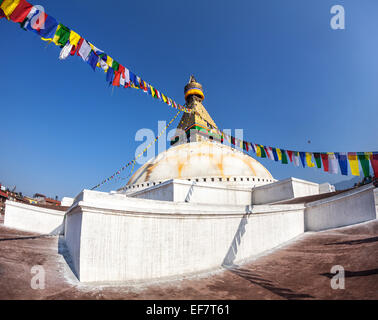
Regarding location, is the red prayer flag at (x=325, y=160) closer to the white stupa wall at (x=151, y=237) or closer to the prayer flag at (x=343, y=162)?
the prayer flag at (x=343, y=162)

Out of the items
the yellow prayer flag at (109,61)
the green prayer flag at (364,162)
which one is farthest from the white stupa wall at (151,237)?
the green prayer flag at (364,162)

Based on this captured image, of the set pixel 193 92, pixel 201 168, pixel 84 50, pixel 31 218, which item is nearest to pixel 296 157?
pixel 201 168

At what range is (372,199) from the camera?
938cm

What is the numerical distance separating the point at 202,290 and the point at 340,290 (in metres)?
2.69

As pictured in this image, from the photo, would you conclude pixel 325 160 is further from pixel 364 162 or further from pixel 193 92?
pixel 193 92

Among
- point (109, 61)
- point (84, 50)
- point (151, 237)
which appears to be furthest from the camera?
point (109, 61)

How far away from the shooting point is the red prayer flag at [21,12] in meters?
4.57

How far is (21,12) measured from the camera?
4.66 meters

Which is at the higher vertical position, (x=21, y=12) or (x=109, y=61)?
(x=109, y=61)

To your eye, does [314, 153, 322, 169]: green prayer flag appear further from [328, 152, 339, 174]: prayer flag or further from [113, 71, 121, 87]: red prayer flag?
[113, 71, 121, 87]: red prayer flag

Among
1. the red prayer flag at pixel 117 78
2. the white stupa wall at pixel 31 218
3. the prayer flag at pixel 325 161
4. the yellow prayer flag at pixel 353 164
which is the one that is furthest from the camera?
the white stupa wall at pixel 31 218

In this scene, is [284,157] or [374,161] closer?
[374,161]
